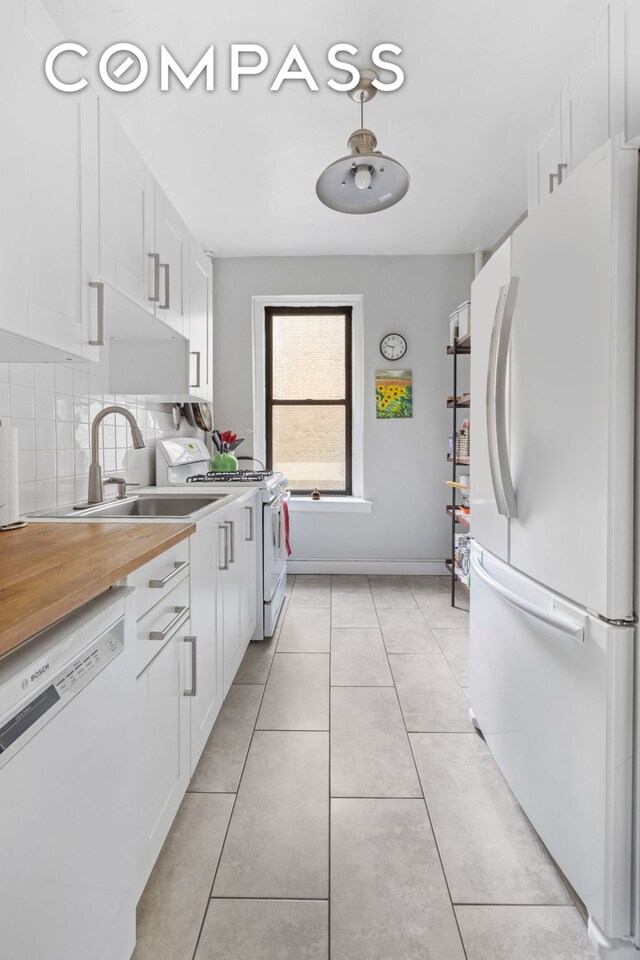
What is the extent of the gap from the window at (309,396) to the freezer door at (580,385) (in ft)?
10.0

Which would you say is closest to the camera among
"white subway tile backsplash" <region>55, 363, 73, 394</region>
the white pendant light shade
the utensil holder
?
"white subway tile backsplash" <region>55, 363, 73, 394</region>

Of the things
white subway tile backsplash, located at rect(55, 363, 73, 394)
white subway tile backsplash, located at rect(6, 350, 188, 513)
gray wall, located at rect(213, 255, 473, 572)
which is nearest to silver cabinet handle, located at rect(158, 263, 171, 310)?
white subway tile backsplash, located at rect(6, 350, 188, 513)

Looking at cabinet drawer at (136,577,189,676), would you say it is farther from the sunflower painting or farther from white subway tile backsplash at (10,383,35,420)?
the sunflower painting

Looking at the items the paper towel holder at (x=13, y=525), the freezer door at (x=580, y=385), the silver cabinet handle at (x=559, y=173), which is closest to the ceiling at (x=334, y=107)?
the silver cabinet handle at (x=559, y=173)

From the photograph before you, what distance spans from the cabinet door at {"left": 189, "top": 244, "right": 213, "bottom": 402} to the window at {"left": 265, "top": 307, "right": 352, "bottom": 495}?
1.01 m

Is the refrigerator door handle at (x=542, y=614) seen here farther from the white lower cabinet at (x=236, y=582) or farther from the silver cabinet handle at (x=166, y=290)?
the silver cabinet handle at (x=166, y=290)

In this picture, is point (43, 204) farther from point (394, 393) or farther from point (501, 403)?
point (394, 393)

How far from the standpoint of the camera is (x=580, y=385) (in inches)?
45.1

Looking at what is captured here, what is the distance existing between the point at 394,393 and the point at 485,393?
2511mm

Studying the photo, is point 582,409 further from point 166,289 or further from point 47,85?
point 166,289

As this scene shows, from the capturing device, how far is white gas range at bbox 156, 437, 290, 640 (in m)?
2.94

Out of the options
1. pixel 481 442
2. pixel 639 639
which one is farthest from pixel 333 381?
pixel 639 639

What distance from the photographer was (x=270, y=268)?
4285 mm

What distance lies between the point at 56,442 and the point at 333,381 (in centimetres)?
283
